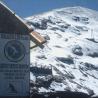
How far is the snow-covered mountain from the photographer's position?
44.9 m

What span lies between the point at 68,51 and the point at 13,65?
2046 inches

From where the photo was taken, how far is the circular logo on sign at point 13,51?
47.7 ft

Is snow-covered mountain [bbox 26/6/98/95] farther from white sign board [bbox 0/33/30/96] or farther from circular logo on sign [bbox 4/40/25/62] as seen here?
circular logo on sign [bbox 4/40/25/62]

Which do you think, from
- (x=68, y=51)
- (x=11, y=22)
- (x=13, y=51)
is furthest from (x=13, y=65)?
(x=68, y=51)

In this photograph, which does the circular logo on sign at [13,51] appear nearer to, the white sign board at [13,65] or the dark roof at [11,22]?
the white sign board at [13,65]

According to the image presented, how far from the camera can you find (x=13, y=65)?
14.5 metres

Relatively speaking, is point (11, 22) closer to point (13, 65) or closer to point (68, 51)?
point (13, 65)

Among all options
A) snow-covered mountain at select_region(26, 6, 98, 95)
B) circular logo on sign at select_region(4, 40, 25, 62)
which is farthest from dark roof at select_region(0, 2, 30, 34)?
snow-covered mountain at select_region(26, 6, 98, 95)

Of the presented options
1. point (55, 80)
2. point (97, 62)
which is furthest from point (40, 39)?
point (97, 62)

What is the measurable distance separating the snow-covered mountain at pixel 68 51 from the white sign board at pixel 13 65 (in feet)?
71.5

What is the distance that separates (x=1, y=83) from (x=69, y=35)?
208 ft

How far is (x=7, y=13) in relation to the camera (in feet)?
49.7

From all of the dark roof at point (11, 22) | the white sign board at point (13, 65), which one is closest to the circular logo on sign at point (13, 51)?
the white sign board at point (13, 65)

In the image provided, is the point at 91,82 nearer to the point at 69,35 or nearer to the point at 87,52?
the point at 87,52
